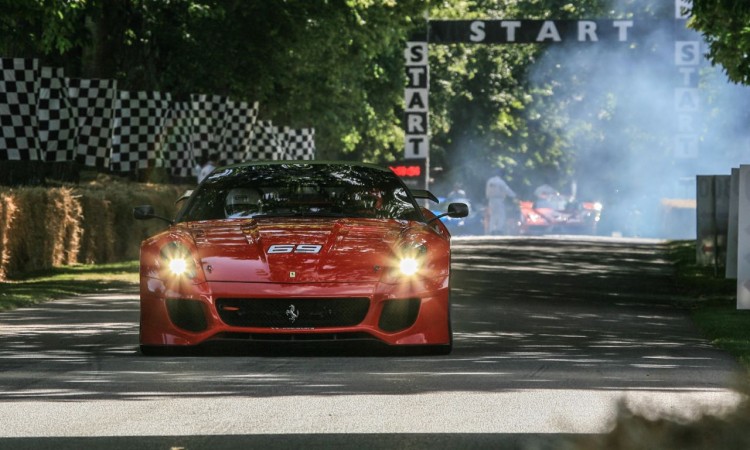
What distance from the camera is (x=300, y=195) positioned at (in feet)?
40.4

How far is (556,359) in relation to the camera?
37.7 ft

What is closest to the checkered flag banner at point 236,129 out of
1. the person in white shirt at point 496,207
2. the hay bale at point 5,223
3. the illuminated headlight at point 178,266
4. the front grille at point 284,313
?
the hay bale at point 5,223

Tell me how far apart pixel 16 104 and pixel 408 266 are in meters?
13.3

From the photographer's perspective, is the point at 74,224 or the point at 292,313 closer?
the point at 292,313

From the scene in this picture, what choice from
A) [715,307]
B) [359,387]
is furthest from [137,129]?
[359,387]

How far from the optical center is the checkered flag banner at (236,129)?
111 feet

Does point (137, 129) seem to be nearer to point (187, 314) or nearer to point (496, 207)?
point (187, 314)

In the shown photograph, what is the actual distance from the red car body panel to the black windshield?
85 centimetres

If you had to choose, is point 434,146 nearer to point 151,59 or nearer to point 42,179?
point 151,59

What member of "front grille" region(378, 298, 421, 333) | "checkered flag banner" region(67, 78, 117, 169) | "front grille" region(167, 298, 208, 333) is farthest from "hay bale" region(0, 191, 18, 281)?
"front grille" region(378, 298, 421, 333)

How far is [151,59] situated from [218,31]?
5.60 feet

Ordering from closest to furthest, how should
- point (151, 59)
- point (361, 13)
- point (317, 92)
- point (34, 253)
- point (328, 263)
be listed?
point (328, 263) → point (34, 253) → point (151, 59) → point (361, 13) → point (317, 92)

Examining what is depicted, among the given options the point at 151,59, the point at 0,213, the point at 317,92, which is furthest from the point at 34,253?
the point at 317,92

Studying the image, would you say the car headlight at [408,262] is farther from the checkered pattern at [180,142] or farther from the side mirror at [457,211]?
the checkered pattern at [180,142]
